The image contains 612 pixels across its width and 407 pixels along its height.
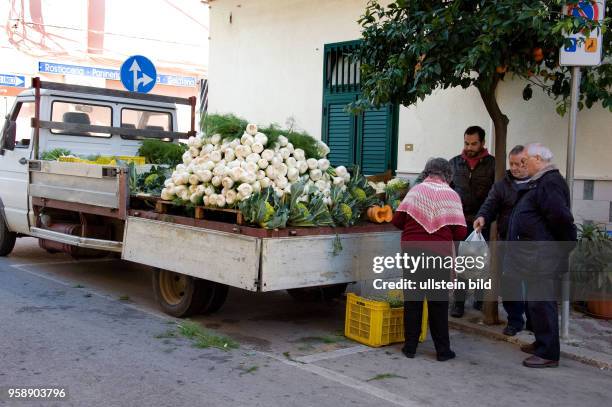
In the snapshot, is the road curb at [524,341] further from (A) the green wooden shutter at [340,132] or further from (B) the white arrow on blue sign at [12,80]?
(B) the white arrow on blue sign at [12,80]

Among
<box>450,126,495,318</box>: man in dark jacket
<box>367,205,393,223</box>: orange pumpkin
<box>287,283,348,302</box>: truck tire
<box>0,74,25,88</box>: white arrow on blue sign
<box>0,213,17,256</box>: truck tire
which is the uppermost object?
<box>0,74,25,88</box>: white arrow on blue sign

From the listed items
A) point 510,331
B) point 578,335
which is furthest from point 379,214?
Answer: point 578,335

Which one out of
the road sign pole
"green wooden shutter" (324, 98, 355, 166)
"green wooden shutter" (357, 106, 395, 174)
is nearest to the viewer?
the road sign pole

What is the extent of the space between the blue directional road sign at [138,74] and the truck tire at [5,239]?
3036 mm

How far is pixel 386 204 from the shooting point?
22.1 feet

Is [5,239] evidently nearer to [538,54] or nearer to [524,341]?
[524,341]

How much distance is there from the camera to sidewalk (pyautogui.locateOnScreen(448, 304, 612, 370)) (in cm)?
566

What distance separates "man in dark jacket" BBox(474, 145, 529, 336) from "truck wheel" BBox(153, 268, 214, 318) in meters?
2.64

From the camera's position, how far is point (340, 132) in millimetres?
10914

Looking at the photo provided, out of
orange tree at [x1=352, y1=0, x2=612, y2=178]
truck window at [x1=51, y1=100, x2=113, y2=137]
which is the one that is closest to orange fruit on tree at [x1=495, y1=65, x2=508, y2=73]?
orange tree at [x1=352, y1=0, x2=612, y2=178]

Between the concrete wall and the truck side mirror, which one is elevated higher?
the concrete wall

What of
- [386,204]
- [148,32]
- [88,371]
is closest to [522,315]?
[386,204]

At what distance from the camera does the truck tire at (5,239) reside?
946 cm

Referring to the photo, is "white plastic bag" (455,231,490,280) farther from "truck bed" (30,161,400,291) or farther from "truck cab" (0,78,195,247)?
"truck cab" (0,78,195,247)
